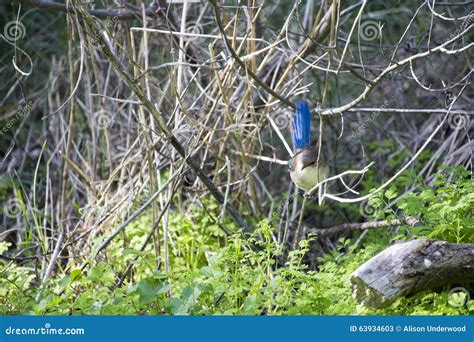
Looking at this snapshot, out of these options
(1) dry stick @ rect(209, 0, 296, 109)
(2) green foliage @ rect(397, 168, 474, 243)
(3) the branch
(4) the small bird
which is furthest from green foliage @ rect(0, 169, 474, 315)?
(3) the branch

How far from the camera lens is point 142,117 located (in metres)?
4.16

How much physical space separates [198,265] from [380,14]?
2122 millimetres

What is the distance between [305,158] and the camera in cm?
354

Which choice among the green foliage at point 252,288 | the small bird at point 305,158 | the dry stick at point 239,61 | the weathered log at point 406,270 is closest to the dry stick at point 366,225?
the green foliage at point 252,288

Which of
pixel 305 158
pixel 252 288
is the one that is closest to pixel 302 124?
pixel 305 158

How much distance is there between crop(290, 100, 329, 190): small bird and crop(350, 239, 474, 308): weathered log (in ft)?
1.82

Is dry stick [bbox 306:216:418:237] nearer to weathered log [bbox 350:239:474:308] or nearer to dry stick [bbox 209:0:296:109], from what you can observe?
weathered log [bbox 350:239:474:308]

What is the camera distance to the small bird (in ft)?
11.5

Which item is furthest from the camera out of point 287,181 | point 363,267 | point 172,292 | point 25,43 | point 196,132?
point 25,43

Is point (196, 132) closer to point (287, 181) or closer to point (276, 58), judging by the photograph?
point (276, 58)

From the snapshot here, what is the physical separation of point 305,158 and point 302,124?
5.5 inches

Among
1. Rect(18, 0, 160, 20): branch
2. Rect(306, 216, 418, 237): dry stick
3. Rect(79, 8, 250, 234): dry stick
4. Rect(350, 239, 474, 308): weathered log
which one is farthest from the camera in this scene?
Rect(18, 0, 160, 20): branch

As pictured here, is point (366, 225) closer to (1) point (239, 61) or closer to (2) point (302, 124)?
(2) point (302, 124)

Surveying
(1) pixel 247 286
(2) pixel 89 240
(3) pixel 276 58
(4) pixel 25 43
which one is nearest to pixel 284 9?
(3) pixel 276 58
